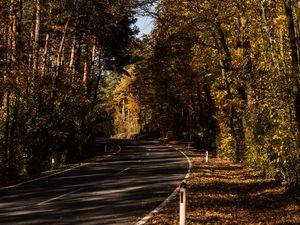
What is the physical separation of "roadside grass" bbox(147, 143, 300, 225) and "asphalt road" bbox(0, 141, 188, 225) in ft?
2.99

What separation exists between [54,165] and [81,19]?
12.9 m

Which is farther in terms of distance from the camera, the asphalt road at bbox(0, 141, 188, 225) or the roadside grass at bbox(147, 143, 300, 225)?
the asphalt road at bbox(0, 141, 188, 225)

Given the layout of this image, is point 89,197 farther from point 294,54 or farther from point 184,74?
point 184,74

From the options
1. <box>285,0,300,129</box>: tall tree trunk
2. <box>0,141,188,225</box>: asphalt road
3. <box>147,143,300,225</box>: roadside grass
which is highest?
<box>285,0,300,129</box>: tall tree trunk

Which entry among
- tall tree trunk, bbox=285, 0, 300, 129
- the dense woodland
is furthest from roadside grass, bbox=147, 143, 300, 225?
tall tree trunk, bbox=285, 0, 300, 129

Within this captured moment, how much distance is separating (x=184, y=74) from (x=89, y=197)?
31315 mm

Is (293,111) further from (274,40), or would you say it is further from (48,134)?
(48,134)

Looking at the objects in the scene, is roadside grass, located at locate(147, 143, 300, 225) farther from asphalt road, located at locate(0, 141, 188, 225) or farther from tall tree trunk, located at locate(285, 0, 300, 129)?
tall tree trunk, located at locate(285, 0, 300, 129)

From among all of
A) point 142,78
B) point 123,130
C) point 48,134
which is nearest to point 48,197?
point 48,134

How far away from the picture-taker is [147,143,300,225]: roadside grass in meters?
10.5

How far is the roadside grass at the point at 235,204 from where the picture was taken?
10.5 m

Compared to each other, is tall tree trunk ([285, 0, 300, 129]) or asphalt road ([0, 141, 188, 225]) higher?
tall tree trunk ([285, 0, 300, 129])

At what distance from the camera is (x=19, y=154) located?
82.3 feet

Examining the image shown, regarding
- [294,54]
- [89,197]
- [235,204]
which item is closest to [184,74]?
[89,197]
